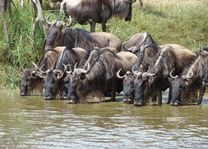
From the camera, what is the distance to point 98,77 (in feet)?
56.0

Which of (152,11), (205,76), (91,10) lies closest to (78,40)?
(91,10)

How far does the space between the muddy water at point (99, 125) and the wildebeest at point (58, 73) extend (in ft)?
2.07

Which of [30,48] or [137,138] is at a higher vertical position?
[30,48]

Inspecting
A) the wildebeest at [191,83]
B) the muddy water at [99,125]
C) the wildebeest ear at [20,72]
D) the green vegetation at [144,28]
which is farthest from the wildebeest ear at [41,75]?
the wildebeest at [191,83]

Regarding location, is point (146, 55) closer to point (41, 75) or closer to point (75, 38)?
point (41, 75)

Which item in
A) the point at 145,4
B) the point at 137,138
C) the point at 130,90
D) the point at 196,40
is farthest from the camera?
the point at 145,4

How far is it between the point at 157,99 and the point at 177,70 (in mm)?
1035

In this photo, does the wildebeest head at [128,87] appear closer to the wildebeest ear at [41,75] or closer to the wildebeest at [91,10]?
the wildebeest ear at [41,75]

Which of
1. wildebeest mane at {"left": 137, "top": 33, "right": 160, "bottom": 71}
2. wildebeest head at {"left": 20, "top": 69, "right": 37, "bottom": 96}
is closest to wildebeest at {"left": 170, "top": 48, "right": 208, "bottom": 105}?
wildebeest mane at {"left": 137, "top": 33, "right": 160, "bottom": 71}

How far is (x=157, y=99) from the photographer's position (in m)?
16.6

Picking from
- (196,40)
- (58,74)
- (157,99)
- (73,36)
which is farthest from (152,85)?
(196,40)

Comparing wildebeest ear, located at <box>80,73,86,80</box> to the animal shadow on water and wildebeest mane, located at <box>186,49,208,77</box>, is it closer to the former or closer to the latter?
wildebeest mane, located at <box>186,49,208,77</box>

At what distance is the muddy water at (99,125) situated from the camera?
37.3ft

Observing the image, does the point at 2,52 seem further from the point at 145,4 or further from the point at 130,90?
the point at 145,4
